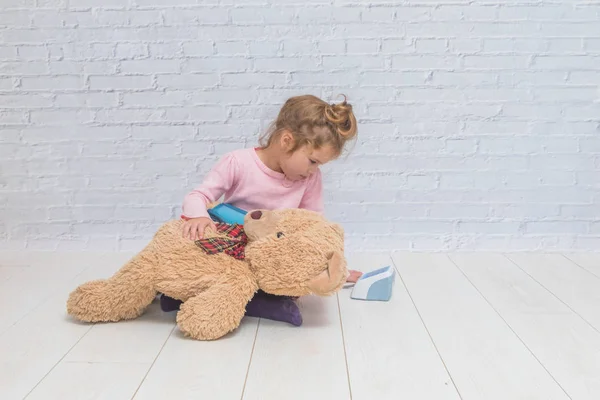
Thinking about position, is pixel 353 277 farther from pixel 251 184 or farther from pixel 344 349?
pixel 344 349

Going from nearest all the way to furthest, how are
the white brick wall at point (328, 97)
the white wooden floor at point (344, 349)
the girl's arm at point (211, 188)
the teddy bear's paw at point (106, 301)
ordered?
1. the white wooden floor at point (344, 349)
2. the teddy bear's paw at point (106, 301)
3. the girl's arm at point (211, 188)
4. the white brick wall at point (328, 97)

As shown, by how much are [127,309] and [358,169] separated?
0.97 m

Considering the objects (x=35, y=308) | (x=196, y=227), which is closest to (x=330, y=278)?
(x=196, y=227)

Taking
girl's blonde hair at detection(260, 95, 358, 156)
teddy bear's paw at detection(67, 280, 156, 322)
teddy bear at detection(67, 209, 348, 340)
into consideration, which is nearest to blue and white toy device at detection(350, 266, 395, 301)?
teddy bear at detection(67, 209, 348, 340)

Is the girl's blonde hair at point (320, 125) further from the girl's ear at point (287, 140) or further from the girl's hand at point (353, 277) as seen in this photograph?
the girl's hand at point (353, 277)

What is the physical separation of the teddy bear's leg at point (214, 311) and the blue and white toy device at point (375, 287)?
0.39 metres

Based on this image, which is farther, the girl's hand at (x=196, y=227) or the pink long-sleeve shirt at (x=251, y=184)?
the pink long-sleeve shirt at (x=251, y=184)

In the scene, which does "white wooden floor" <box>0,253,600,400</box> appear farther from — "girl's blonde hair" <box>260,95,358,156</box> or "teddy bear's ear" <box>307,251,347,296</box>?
"girl's blonde hair" <box>260,95,358,156</box>

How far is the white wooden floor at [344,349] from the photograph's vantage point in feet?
4.11

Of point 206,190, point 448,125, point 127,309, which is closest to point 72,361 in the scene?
point 127,309

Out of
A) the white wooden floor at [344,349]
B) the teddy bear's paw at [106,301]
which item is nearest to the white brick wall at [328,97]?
the white wooden floor at [344,349]

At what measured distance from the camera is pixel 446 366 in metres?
1.36

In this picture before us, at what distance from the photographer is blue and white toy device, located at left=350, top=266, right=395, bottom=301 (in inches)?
71.1

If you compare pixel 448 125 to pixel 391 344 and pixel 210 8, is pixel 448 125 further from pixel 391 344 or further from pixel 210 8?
pixel 391 344
